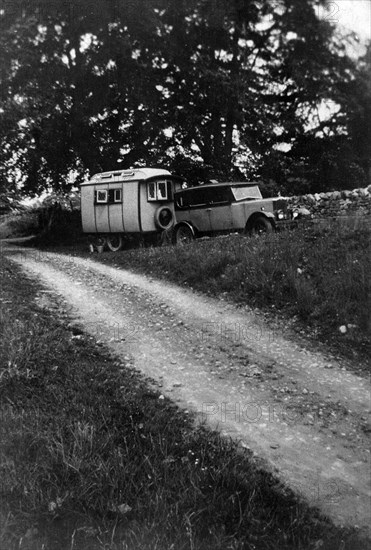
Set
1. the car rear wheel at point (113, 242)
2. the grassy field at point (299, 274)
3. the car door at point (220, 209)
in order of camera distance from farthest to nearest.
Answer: the car rear wheel at point (113, 242) → the car door at point (220, 209) → the grassy field at point (299, 274)

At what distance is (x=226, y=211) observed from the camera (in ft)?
50.7

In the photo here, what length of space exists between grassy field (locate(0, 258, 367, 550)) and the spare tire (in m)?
11.9

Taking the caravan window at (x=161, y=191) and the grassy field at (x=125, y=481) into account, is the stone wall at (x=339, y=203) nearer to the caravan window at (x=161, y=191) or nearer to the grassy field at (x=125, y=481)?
the caravan window at (x=161, y=191)

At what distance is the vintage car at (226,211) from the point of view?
46.7 feet

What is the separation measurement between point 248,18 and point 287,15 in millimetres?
1927

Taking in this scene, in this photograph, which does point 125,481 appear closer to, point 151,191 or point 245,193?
point 245,193

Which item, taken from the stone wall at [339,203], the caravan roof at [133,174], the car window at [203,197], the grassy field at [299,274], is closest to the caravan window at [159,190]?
the caravan roof at [133,174]

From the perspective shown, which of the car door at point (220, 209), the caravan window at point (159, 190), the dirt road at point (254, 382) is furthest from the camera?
the caravan window at point (159, 190)

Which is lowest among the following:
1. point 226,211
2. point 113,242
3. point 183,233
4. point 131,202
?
point 113,242

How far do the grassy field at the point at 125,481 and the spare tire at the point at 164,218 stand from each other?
38.9 feet

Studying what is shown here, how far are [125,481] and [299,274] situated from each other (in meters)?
5.67

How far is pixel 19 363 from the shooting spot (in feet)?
18.1

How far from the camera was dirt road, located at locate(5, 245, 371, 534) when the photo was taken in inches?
155

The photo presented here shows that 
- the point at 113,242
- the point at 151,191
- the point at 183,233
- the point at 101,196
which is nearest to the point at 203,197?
the point at 183,233
